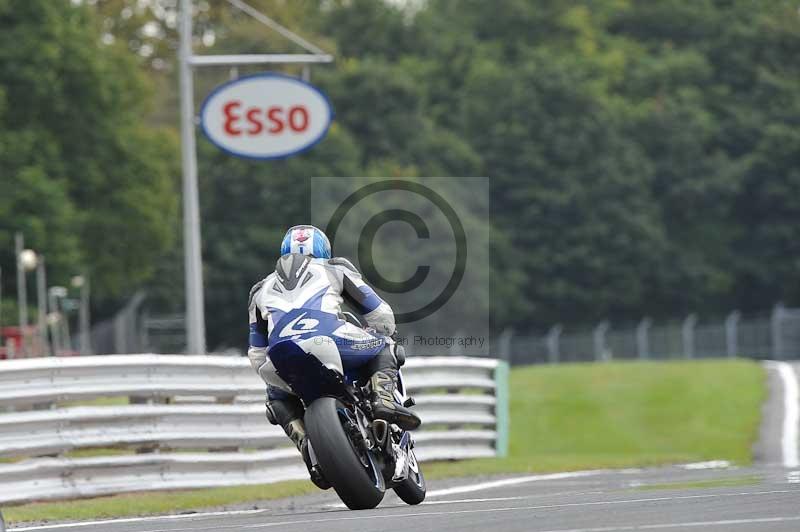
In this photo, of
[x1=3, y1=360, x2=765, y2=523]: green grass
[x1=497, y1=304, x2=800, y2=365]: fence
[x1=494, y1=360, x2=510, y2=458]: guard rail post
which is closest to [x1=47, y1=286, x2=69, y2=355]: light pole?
[x1=3, y1=360, x2=765, y2=523]: green grass

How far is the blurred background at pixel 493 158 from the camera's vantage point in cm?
4822

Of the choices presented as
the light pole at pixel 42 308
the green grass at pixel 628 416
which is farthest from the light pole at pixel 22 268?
the green grass at pixel 628 416

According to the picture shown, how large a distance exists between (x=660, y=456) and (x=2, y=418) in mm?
8082

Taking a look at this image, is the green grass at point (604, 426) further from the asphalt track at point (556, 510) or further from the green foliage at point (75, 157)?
the green foliage at point (75, 157)

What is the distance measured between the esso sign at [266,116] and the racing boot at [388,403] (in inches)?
406

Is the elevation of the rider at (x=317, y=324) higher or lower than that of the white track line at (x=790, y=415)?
higher

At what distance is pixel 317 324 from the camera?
10.1m

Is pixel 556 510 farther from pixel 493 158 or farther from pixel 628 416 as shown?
pixel 493 158

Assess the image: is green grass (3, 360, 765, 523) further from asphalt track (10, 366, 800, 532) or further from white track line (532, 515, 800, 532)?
white track line (532, 515, 800, 532)

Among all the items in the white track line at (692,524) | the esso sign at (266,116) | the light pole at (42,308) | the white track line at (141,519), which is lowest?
the light pole at (42,308)

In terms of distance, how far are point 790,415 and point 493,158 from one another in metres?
45.4

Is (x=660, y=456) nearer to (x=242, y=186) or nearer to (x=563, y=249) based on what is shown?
(x=242, y=186)

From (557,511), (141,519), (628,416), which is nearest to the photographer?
(557,511)

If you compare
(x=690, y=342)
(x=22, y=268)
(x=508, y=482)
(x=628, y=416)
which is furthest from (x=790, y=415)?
(x=690, y=342)
